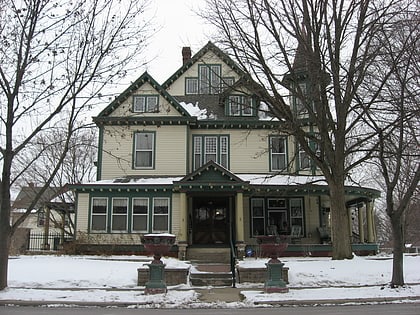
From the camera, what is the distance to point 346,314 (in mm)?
9867

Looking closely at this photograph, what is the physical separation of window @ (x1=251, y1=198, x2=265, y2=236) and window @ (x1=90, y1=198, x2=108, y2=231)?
301 inches

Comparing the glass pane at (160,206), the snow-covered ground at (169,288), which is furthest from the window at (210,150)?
the snow-covered ground at (169,288)

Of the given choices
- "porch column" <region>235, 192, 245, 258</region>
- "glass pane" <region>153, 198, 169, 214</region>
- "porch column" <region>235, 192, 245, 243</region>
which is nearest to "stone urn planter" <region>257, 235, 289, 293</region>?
"porch column" <region>235, 192, 245, 258</region>

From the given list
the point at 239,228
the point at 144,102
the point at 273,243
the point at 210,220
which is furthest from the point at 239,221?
the point at 144,102

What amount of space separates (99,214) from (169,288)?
33.7 ft

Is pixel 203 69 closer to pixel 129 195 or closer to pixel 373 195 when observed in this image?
pixel 129 195

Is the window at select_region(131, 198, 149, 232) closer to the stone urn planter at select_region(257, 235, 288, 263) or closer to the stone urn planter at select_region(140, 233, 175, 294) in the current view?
the stone urn planter at select_region(140, 233, 175, 294)

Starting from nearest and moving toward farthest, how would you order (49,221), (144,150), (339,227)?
(339,227) → (144,150) → (49,221)

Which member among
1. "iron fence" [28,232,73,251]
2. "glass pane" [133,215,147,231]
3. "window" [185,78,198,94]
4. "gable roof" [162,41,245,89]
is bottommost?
"iron fence" [28,232,73,251]

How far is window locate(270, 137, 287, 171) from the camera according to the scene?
25.5m

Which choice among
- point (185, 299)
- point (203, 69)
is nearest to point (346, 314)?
point (185, 299)

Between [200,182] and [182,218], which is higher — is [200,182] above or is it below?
above

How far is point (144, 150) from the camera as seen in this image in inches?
987

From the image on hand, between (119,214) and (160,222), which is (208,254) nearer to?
(160,222)
